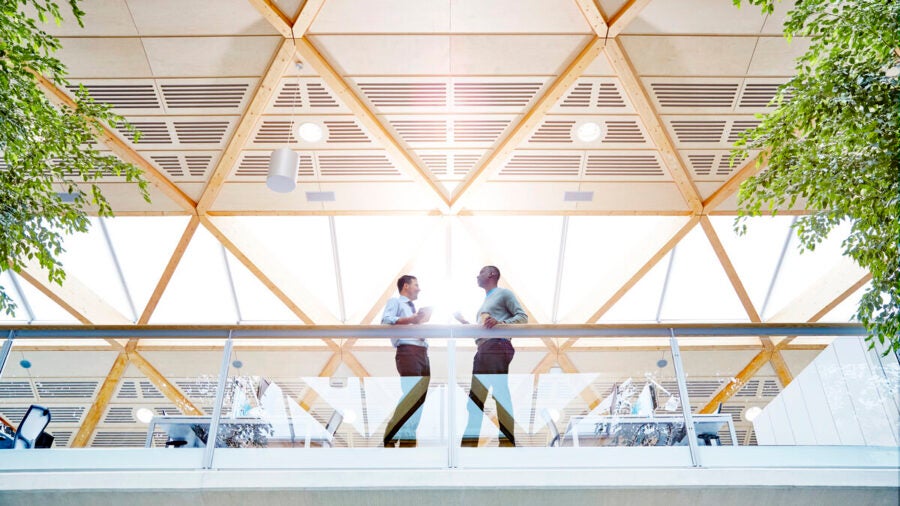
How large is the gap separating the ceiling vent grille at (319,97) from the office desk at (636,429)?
20.6 feet

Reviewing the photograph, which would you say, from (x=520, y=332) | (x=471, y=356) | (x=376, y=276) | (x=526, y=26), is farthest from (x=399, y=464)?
(x=376, y=276)

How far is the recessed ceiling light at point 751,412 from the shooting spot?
5227mm

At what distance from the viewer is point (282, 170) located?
8523 millimetres

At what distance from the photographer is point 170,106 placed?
9828 millimetres

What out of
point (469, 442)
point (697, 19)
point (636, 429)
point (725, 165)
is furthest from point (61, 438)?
point (725, 165)

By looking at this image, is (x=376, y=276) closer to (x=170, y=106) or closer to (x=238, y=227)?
(x=238, y=227)

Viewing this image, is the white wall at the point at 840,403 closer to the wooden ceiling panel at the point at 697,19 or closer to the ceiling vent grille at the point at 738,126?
the wooden ceiling panel at the point at 697,19

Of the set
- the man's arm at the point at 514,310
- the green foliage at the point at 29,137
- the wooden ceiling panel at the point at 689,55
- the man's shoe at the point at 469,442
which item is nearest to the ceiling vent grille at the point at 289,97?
the green foliage at the point at 29,137

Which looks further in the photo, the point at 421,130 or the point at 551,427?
the point at 421,130

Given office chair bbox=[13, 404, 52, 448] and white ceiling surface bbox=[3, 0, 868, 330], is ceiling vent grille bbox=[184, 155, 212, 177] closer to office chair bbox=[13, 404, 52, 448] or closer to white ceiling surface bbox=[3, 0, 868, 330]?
white ceiling surface bbox=[3, 0, 868, 330]

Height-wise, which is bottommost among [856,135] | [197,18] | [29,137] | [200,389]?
[200,389]

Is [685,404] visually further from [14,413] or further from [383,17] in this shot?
[383,17]

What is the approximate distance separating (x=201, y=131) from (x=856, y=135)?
868 cm

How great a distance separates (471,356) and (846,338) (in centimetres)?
289
